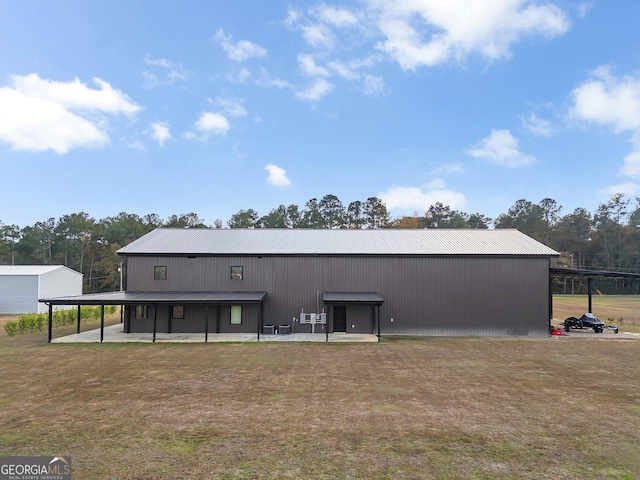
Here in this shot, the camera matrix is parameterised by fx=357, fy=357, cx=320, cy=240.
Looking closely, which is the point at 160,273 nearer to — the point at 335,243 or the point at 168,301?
the point at 168,301

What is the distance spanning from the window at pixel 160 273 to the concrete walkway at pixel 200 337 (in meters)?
3.88

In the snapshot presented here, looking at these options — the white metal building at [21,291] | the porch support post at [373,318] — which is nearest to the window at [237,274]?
the porch support post at [373,318]

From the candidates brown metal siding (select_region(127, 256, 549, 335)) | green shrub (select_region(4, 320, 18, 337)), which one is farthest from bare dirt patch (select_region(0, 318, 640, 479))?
green shrub (select_region(4, 320, 18, 337))

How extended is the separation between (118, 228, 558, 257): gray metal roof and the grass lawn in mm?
8868

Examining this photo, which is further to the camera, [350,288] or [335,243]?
[335,243]

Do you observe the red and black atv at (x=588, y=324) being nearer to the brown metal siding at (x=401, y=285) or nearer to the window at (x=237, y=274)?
the brown metal siding at (x=401, y=285)

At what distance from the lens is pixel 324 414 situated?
32.2ft

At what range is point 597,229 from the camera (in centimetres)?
8969

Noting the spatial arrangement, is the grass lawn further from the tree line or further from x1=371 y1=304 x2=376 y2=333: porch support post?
the tree line

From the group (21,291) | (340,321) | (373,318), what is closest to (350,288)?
(340,321)

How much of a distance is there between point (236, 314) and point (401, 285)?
11.5 meters

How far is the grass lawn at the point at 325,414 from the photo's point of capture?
23.6 ft

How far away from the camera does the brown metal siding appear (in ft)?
80.0

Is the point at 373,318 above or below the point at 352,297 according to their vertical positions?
below
